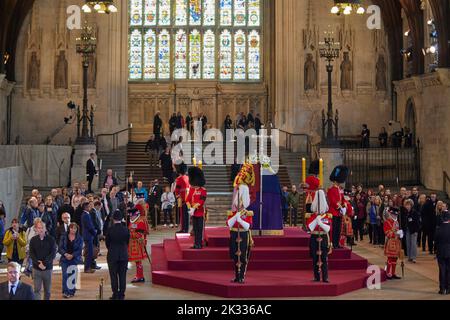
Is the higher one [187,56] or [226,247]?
[187,56]

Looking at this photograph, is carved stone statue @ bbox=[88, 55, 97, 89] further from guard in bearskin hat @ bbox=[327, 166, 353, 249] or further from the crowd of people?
guard in bearskin hat @ bbox=[327, 166, 353, 249]

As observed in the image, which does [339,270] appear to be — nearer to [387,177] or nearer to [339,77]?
[387,177]

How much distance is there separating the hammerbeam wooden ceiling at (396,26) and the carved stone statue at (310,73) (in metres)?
3.36

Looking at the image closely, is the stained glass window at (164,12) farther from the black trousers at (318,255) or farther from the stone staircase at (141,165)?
the black trousers at (318,255)

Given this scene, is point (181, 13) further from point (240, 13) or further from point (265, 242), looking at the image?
point (265, 242)

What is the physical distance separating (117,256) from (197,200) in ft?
9.87

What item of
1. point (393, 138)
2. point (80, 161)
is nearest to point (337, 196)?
point (80, 161)

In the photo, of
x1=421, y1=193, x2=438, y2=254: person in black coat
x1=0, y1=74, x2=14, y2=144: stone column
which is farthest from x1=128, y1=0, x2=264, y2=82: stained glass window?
x1=421, y1=193, x2=438, y2=254: person in black coat

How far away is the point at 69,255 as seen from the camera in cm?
1447

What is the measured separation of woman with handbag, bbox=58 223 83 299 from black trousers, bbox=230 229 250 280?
270 centimetres

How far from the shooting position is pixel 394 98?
116 feet
